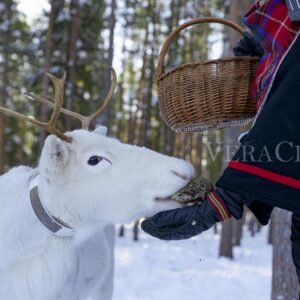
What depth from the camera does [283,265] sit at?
4348mm

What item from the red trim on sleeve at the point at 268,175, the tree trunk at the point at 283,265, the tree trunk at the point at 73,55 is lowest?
the tree trunk at the point at 283,265

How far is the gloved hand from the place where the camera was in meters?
2.03

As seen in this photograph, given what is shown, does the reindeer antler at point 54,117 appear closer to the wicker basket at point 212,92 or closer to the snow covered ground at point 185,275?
the wicker basket at point 212,92

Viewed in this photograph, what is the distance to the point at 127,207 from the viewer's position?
2441 millimetres

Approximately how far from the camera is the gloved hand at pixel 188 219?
6.66ft

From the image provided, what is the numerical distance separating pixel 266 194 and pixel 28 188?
5.86ft

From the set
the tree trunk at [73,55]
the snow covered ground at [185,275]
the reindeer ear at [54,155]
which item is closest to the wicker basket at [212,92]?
the reindeer ear at [54,155]

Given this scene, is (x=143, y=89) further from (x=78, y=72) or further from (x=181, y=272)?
(x=181, y=272)

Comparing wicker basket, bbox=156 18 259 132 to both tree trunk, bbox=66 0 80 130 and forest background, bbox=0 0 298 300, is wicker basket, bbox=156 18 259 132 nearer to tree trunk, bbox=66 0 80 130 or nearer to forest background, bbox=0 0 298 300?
forest background, bbox=0 0 298 300

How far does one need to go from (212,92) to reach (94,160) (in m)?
0.76

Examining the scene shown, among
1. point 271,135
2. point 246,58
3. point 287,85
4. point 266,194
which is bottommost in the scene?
point 266,194

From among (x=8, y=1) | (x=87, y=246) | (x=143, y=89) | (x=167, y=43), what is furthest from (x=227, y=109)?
(x=143, y=89)

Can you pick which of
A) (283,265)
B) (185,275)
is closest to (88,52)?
(185,275)

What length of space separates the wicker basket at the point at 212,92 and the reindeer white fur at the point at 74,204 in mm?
283
